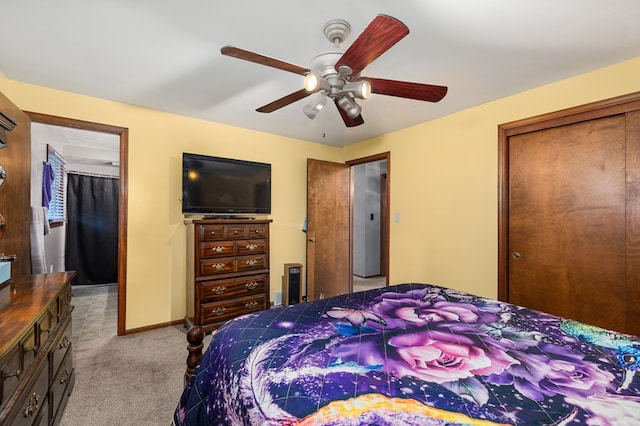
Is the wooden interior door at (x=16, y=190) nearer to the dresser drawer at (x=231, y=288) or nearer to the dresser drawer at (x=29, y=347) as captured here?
the dresser drawer at (x=29, y=347)

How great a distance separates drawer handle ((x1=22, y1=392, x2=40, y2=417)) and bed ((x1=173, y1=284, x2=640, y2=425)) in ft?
1.84

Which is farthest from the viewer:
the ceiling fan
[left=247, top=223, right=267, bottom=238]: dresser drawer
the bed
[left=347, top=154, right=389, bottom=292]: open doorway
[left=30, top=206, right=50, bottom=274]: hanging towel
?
[left=347, top=154, right=389, bottom=292]: open doorway

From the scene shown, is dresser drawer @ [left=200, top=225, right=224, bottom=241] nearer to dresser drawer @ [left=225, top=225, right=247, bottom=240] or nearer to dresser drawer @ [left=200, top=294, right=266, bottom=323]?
dresser drawer @ [left=225, top=225, right=247, bottom=240]

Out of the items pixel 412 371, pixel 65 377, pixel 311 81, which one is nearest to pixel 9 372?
pixel 65 377

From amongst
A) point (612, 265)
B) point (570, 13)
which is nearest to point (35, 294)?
point (570, 13)

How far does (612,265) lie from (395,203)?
6.71 ft

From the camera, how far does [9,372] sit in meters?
1.00

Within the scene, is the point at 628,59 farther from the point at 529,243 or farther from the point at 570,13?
the point at 529,243

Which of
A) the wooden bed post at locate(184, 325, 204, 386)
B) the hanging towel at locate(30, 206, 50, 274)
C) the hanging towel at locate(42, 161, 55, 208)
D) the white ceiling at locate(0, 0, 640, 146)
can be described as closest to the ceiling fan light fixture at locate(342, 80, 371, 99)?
the white ceiling at locate(0, 0, 640, 146)

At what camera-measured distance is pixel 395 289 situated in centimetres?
204

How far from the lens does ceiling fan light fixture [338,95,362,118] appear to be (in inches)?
69.0

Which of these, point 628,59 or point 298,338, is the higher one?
point 628,59

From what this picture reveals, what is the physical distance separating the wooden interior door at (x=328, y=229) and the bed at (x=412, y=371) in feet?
8.15

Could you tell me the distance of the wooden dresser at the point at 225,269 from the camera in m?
2.92
